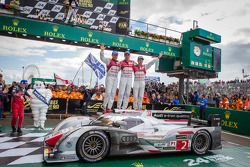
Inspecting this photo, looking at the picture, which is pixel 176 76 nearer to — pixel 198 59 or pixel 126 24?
pixel 198 59

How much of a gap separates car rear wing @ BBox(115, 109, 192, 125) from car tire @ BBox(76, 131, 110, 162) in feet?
3.24

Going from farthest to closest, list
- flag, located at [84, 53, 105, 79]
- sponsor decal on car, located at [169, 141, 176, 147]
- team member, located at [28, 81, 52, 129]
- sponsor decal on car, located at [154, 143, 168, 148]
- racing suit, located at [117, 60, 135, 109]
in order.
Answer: flag, located at [84, 53, 105, 79]
team member, located at [28, 81, 52, 129]
racing suit, located at [117, 60, 135, 109]
sponsor decal on car, located at [169, 141, 176, 147]
sponsor decal on car, located at [154, 143, 168, 148]

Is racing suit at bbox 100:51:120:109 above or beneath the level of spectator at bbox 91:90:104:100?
above

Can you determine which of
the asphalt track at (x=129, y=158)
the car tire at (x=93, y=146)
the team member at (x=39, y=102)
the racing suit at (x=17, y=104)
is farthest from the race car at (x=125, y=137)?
the team member at (x=39, y=102)

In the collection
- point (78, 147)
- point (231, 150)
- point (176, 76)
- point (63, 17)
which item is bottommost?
point (231, 150)

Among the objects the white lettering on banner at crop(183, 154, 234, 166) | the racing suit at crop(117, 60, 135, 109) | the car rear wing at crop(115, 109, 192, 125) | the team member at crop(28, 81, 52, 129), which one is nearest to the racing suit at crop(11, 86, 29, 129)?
the team member at crop(28, 81, 52, 129)

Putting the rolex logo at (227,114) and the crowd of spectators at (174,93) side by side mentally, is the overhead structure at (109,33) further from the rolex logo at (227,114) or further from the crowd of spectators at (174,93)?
the rolex logo at (227,114)

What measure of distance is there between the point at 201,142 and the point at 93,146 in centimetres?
236

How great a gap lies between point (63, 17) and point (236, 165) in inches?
394

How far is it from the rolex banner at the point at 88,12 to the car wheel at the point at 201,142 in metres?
8.52

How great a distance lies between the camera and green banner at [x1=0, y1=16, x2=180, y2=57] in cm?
957

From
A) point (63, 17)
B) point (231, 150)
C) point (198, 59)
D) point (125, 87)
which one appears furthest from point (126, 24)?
point (231, 150)

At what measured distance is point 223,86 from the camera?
858 inches

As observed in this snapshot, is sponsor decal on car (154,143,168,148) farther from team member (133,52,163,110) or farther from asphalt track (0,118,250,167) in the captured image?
team member (133,52,163,110)
